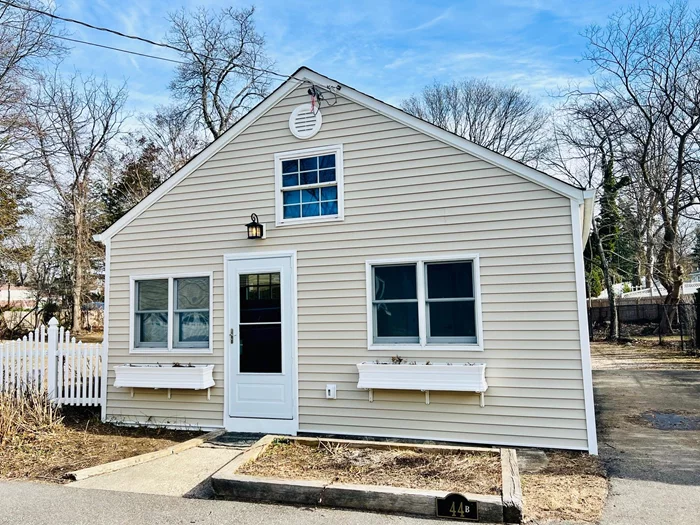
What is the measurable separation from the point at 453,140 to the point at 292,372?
→ 3683 millimetres

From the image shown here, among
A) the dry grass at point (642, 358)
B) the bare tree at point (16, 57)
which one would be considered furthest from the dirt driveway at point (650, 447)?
the bare tree at point (16, 57)

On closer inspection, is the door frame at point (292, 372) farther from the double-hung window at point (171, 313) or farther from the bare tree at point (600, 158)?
the bare tree at point (600, 158)

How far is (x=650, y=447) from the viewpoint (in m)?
5.58

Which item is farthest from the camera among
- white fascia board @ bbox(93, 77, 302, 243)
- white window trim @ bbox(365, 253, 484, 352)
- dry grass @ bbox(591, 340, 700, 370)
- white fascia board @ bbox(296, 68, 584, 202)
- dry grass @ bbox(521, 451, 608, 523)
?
dry grass @ bbox(591, 340, 700, 370)

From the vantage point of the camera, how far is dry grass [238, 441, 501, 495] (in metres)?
4.12

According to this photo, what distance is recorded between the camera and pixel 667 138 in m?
18.5

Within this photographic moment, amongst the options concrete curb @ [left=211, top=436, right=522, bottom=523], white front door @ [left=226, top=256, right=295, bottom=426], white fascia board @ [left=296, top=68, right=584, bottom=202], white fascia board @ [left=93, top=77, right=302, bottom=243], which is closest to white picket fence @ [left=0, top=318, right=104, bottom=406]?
white fascia board @ [left=93, top=77, right=302, bottom=243]

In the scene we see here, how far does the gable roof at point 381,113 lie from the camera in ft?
18.3

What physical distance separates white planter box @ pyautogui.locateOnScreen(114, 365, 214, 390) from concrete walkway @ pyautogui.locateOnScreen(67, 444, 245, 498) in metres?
1.07

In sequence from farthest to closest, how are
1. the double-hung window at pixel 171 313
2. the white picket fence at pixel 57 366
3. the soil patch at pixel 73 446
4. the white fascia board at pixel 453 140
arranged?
1. the white picket fence at pixel 57 366
2. the double-hung window at pixel 171 313
3. the white fascia board at pixel 453 140
4. the soil patch at pixel 73 446

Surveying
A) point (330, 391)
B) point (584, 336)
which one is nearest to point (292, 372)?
point (330, 391)

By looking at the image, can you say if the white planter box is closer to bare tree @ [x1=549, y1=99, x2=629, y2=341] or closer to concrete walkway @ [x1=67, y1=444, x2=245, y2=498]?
concrete walkway @ [x1=67, y1=444, x2=245, y2=498]

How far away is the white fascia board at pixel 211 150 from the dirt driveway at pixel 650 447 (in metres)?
6.09

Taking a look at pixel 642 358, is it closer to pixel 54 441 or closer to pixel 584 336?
pixel 584 336
